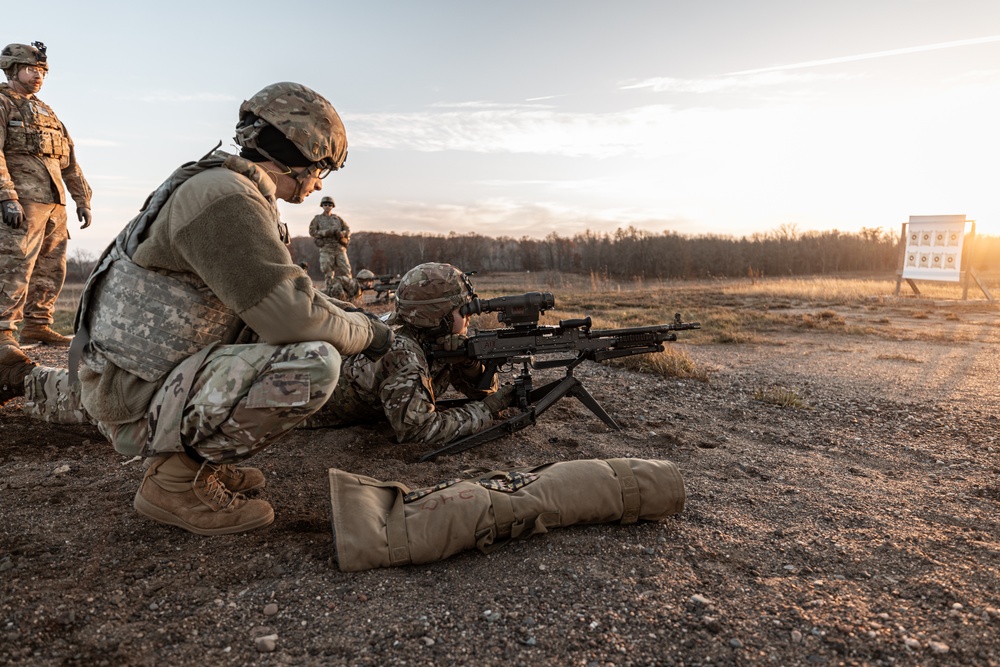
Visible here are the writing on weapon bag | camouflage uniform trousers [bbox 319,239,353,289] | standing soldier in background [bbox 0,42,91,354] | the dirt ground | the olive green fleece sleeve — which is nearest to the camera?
the dirt ground

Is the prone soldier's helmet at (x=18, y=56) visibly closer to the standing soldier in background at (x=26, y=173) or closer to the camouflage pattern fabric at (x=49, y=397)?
the standing soldier in background at (x=26, y=173)

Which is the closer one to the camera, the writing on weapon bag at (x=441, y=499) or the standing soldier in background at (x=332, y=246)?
the writing on weapon bag at (x=441, y=499)

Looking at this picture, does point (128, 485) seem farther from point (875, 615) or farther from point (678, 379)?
point (678, 379)

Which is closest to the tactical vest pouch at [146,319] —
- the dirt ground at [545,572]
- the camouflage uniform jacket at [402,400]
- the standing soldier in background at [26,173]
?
the dirt ground at [545,572]

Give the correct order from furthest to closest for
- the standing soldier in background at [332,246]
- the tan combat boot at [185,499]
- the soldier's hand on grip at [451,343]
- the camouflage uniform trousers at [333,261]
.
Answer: the camouflage uniform trousers at [333,261], the standing soldier in background at [332,246], the soldier's hand on grip at [451,343], the tan combat boot at [185,499]

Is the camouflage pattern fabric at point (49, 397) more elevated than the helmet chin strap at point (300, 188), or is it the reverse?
the helmet chin strap at point (300, 188)

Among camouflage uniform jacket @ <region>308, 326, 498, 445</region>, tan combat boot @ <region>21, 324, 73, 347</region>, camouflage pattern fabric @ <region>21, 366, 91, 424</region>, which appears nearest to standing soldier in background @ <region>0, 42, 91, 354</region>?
tan combat boot @ <region>21, 324, 73, 347</region>

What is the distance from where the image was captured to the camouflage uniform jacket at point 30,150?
5656 millimetres

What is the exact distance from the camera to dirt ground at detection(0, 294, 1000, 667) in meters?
1.90

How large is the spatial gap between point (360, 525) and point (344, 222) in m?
12.7

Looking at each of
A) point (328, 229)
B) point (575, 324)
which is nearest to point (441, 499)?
point (575, 324)

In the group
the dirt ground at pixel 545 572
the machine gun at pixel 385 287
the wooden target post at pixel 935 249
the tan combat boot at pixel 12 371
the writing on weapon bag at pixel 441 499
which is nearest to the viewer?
the dirt ground at pixel 545 572

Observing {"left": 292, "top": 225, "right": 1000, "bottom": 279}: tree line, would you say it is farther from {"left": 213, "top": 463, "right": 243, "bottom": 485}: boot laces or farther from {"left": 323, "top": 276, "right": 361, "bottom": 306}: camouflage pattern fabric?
{"left": 213, "top": 463, "right": 243, "bottom": 485}: boot laces

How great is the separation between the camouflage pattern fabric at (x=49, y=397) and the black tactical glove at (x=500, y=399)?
249 centimetres
